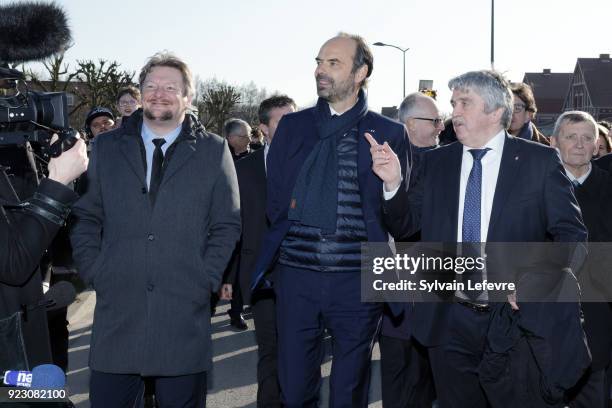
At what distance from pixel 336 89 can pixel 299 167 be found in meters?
0.48

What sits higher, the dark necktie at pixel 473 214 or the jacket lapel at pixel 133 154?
the jacket lapel at pixel 133 154

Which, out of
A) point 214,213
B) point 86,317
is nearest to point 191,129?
point 214,213

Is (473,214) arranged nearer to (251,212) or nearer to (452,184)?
(452,184)

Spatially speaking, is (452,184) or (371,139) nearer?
(452,184)

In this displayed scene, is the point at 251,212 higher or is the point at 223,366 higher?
the point at 251,212

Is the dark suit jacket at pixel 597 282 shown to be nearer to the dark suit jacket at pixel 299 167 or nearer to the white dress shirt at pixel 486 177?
the white dress shirt at pixel 486 177

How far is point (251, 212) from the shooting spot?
19.9 feet

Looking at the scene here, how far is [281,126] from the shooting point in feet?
15.7

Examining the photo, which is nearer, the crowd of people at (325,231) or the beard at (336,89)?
the crowd of people at (325,231)

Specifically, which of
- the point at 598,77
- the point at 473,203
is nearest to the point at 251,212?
the point at 473,203

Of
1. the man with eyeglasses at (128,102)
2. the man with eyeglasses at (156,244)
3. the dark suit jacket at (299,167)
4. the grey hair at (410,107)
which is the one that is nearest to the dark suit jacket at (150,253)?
the man with eyeglasses at (156,244)

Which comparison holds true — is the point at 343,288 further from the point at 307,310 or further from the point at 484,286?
the point at 484,286

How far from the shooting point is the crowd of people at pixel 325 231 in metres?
4.02

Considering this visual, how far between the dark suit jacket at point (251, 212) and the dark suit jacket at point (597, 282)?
2214 mm
